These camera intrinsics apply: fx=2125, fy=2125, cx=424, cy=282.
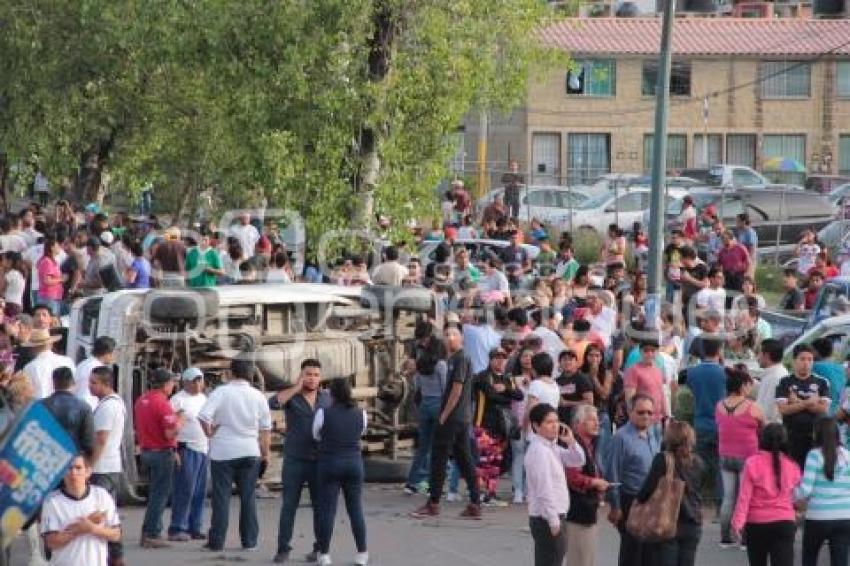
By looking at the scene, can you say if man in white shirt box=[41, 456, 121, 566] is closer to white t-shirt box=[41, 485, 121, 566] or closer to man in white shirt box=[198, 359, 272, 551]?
white t-shirt box=[41, 485, 121, 566]

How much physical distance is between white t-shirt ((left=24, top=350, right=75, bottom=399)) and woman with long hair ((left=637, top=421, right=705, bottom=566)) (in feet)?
19.4

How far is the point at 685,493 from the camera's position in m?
14.2

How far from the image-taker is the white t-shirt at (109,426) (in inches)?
647

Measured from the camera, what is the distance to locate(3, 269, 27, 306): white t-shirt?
2597 cm

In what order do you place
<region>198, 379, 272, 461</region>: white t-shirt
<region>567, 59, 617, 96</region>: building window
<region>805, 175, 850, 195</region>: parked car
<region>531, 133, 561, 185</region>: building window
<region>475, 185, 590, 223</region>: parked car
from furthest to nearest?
<region>531, 133, 561, 185</region>: building window < <region>567, 59, 617, 96</region>: building window < <region>805, 175, 850, 195</region>: parked car < <region>475, 185, 590, 223</region>: parked car < <region>198, 379, 272, 461</region>: white t-shirt

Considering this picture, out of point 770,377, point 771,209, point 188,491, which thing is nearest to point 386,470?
point 188,491

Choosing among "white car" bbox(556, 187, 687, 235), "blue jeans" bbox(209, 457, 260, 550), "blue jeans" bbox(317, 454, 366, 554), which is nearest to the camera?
"blue jeans" bbox(317, 454, 366, 554)

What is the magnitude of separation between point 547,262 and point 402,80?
5048 mm

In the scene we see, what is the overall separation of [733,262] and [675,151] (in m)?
32.7

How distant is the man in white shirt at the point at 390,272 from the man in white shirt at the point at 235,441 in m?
6.96

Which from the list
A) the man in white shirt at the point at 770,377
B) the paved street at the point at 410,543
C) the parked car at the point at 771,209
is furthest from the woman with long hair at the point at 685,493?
the parked car at the point at 771,209

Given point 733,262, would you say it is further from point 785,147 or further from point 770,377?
point 785,147

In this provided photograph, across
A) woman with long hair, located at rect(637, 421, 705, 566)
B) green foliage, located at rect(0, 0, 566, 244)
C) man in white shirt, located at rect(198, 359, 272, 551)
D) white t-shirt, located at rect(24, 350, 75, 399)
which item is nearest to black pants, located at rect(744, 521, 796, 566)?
woman with long hair, located at rect(637, 421, 705, 566)

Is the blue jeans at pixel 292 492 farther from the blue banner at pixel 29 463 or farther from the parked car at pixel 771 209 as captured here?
the parked car at pixel 771 209
